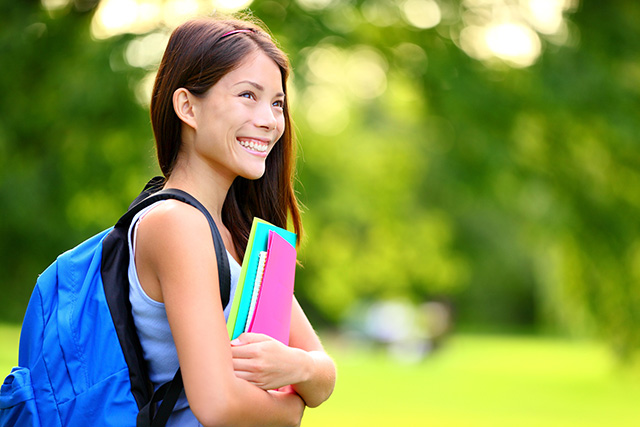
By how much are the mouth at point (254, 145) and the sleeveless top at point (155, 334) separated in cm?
24

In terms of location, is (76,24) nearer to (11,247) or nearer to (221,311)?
(11,247)

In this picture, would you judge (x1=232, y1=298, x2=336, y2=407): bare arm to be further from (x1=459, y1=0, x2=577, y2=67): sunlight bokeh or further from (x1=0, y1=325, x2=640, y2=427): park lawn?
(x1=459, y1=0, x2=577, y2=67): sunlight bokeh

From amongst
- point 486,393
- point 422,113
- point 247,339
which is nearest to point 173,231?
point 247,339

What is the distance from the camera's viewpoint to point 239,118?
169cm

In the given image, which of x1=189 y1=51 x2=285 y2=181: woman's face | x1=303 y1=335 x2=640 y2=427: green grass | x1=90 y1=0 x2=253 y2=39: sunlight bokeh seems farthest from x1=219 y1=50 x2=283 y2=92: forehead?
x1=303 y1=335 x2=640 y2=427: green grass

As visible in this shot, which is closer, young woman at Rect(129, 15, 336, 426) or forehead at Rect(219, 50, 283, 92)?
young woman at Rect(129, 15, 336, 426)

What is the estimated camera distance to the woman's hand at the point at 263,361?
5.13ft

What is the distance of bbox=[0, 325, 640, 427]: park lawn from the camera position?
1041cm

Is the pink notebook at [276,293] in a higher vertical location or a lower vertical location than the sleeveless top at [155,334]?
higher

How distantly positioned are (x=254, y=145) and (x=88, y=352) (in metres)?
0.54

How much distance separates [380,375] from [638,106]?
37.6 feet

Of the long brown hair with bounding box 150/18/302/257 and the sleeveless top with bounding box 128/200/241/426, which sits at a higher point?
the long brown hair with bounding box 150/18/302/257

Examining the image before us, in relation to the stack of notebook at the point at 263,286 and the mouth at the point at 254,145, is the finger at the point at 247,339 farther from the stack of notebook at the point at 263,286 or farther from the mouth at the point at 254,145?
the mouth at the point at 254,145

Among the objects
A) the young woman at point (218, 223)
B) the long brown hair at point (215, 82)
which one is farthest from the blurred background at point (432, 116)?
the young woman at point (218, 223)
